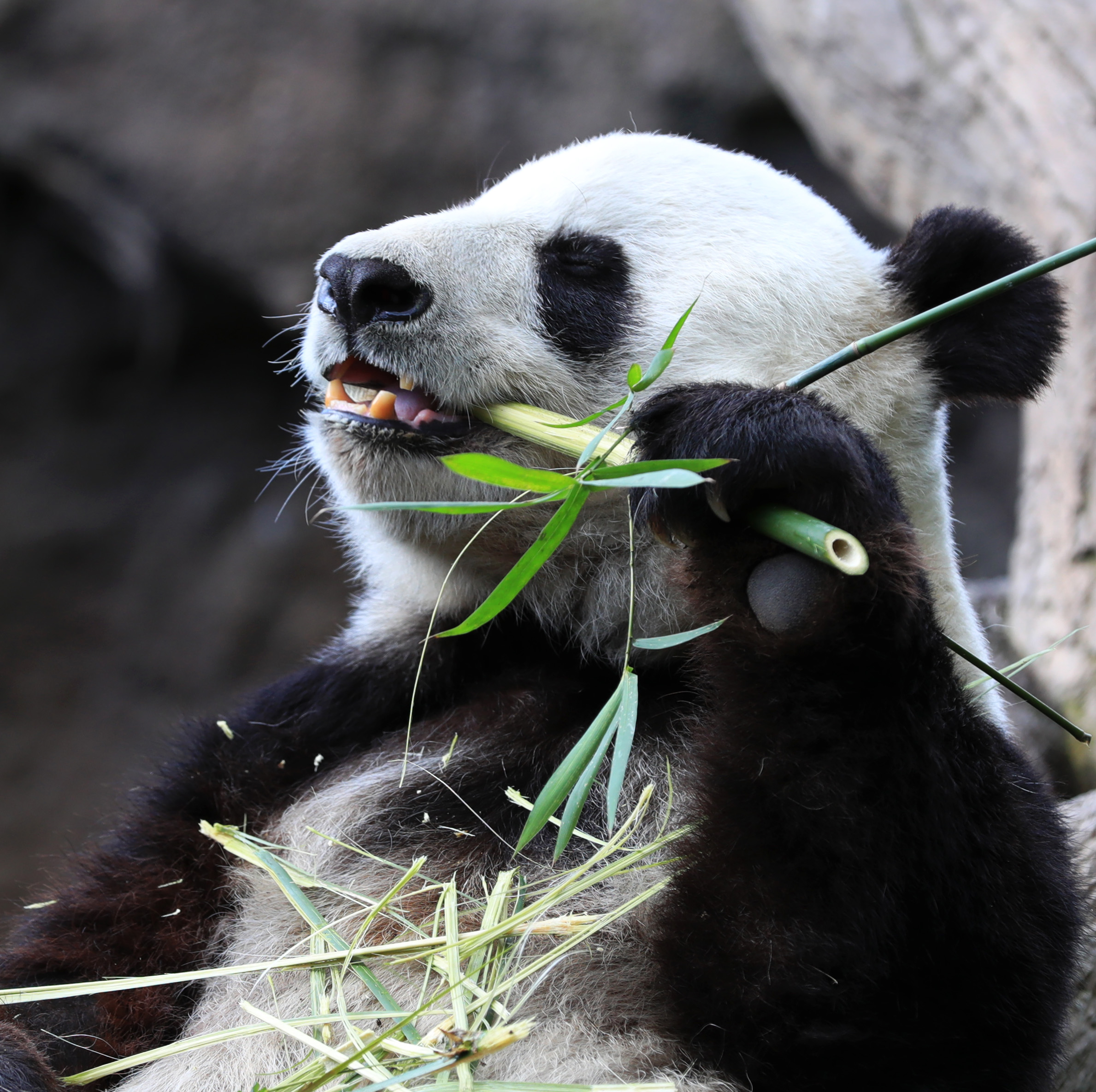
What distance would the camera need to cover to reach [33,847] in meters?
7.09

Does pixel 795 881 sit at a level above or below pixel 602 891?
above

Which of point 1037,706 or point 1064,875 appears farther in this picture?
point 1064,875

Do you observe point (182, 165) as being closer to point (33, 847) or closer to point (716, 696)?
point (33, 847)

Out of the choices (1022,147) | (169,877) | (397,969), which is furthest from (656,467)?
(1022,147)

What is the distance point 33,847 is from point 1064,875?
6.90 meters

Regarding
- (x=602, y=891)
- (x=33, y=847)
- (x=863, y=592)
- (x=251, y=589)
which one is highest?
(x=863, y=592)

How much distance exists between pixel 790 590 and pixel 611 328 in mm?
931

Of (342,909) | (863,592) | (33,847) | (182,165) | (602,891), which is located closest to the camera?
(863,592)

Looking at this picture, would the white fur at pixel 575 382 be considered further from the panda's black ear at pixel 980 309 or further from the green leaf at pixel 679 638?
the green leaf at pixel 679 638

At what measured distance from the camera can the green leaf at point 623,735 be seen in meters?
1.53

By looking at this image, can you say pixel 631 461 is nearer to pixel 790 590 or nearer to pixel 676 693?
pixel 790 590

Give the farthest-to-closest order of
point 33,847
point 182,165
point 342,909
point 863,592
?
point 33,847 < point 182,165 < point 342,909 < point 863,592

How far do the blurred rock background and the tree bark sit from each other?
7.12 ft

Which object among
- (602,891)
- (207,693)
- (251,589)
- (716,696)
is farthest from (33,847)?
(716,696)
